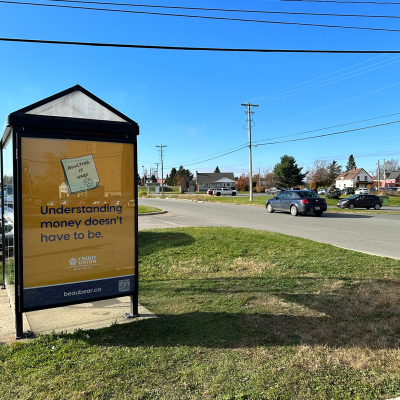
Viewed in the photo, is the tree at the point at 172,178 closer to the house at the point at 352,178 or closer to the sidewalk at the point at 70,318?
the house at the point at 352,178

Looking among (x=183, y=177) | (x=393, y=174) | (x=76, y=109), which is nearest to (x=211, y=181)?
(x=183, y=177)

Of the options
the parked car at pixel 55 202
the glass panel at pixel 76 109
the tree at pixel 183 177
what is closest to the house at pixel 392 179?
the tree at pixel 183 177

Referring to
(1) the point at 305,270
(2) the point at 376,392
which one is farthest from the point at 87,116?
(1) the point at 305,270

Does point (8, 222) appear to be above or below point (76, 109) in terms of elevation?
below

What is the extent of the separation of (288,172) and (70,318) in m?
75.4

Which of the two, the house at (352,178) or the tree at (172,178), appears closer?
the house at (352,178)

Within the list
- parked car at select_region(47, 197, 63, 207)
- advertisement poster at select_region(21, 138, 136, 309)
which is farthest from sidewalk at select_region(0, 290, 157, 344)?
parked car at select_region(47, 197, 63, 207)

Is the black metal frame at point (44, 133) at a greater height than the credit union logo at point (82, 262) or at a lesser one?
greater

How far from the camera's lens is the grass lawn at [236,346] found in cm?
279

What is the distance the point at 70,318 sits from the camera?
14.6 ft

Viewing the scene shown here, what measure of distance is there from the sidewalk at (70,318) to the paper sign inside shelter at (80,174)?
5.45 ft

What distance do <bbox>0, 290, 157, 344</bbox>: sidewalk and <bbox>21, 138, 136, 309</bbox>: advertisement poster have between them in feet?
1.23

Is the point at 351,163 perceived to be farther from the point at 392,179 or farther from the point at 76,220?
the point at 76,220

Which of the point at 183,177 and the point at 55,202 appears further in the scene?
the point at 183,177
